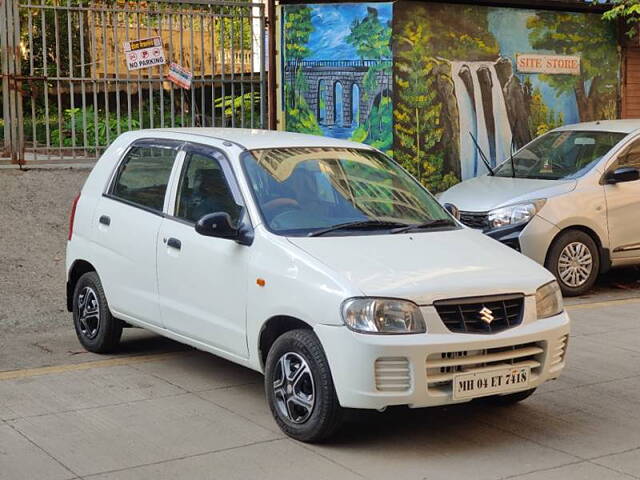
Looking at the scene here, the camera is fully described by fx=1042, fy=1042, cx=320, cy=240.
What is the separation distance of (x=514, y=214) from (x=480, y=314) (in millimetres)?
4903

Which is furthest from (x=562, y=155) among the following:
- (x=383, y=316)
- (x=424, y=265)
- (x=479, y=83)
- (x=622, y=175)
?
(x=383, y=316)

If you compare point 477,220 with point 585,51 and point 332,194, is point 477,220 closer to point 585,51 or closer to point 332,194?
point 332,194

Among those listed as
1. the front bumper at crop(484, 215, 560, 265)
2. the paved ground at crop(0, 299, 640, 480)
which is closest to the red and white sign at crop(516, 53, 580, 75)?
the front bumper at crop(484, 215, 560, 265)

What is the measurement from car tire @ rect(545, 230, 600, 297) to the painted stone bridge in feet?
13.7

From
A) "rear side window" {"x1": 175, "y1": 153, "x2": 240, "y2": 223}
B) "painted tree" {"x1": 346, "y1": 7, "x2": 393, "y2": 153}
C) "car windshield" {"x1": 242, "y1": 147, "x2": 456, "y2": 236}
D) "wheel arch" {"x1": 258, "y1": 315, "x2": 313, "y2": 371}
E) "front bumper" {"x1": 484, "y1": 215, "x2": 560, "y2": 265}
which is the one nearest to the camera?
"wheel arch" {"x1": 258, "y1": 315, "x2": 313, "y2": 371}

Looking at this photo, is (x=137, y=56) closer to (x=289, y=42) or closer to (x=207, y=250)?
(x=289, y=42)

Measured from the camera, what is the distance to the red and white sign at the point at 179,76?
13531 millimetres

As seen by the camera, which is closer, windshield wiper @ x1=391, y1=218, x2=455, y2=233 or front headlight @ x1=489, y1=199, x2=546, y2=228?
windshield wiper @ x1=391, y1=218, x2=455, y2=233

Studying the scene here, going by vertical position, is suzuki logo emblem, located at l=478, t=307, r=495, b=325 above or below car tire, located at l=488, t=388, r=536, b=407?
above

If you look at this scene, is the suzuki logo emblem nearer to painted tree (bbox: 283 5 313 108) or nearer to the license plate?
the license plate

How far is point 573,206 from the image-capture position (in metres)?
10.6

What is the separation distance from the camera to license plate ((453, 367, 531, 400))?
18.3 ft

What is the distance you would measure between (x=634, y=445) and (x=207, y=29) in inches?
379

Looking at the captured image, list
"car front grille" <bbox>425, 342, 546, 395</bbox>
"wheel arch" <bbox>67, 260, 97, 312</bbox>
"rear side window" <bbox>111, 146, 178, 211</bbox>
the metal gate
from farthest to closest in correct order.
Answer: the metal gate
"wheel arch" <bbox>67, 260, 97, 312</bbox>
"rear side window" <bbox>111, 146, 178, 211</bbox>
"car front grille" <bbox>425, 342, 546, 395</bbox>
